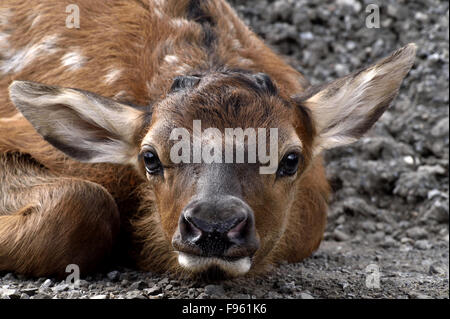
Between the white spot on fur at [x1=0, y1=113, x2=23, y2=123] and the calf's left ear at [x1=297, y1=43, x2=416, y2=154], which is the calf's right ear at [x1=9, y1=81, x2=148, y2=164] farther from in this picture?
the calf's left ear at [x1=297, y1=43, x2=416, y2=154]

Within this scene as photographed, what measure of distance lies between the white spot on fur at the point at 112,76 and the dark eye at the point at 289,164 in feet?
5.86

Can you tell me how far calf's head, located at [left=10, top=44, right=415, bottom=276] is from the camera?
4574mm

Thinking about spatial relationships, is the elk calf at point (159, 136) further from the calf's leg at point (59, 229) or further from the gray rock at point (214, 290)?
the gray rock at point (214, 290)

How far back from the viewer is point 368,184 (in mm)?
8883

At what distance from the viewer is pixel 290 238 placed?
6391 millimetres

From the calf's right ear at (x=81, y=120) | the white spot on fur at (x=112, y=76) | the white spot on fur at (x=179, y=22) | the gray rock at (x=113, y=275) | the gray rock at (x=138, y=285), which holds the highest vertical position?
the white spot on fur at (x=179, y=22)

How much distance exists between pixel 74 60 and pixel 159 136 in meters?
1.77

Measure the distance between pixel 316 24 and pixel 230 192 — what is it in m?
6.56

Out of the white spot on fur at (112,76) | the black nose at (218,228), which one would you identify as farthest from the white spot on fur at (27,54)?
the black nose at (218,228)

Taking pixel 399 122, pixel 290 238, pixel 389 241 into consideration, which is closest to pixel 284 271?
pixel 290 238

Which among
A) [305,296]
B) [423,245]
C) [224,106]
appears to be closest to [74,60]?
[224,106]

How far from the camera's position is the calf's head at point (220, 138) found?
4.57 m

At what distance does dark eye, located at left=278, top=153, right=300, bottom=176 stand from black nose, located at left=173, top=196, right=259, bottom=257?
78 cm

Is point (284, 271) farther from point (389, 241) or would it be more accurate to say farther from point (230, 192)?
point (389, 241)
